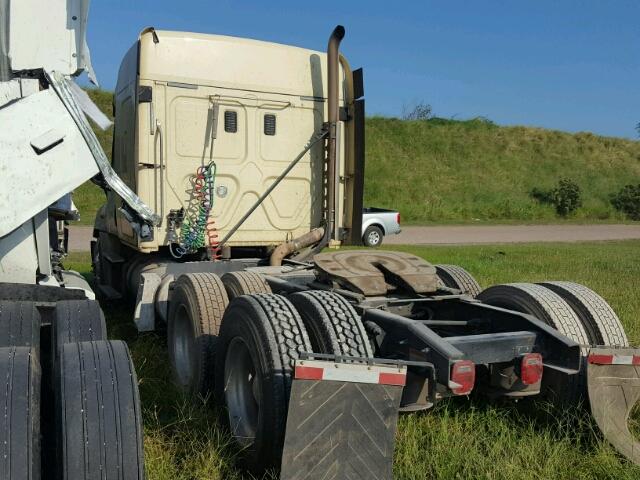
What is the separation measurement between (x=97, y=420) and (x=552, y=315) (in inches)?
108

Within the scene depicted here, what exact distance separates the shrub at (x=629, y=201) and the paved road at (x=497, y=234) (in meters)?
4.51

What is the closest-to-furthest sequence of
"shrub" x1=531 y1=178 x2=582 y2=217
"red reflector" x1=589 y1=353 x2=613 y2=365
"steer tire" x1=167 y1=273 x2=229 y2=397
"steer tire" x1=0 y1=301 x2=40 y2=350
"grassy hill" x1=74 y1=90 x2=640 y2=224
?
"steer tire" x1=0 y1=301 x2=40 y2=350
"red reflector" x1=589 y1=353 x2=613 y2=365
"steer tire" x1=167 y1=273 x2=229 y2=397
"grassy hill" x1=74 y1=90 x2=640 y2=224
"shrub" x1=531 y1=178 x2=582 y2=217

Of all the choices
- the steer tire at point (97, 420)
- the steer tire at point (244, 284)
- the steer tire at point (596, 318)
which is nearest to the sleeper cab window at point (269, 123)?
the steer tire at point (244, 284)

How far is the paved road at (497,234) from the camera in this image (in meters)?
20.1

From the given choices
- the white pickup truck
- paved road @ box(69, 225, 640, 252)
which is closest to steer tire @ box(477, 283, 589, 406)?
paved road @ box(69, 225, 640, 252)

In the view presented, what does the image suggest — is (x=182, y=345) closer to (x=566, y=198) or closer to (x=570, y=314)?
(x=570, y=314)

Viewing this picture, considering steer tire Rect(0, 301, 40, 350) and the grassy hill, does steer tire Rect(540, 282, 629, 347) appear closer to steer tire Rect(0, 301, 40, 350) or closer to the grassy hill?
steer tire Rect(0, 301, 40, 350)

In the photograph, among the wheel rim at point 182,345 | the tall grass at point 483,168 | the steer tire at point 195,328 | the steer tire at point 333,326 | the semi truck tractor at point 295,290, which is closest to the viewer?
the semi truck tractor at point 295,290

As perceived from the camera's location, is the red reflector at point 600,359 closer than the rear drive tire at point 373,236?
Yes

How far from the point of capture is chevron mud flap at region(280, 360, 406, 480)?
284cm

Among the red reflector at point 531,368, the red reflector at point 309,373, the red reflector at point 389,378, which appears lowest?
the red reflector at point 531,368

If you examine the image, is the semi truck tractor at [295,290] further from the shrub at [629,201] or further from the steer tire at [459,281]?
the shrub at [629,201]

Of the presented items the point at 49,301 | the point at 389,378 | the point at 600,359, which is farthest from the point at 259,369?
the point at 600,359

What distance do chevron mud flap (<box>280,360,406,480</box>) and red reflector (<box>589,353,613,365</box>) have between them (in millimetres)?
1165
